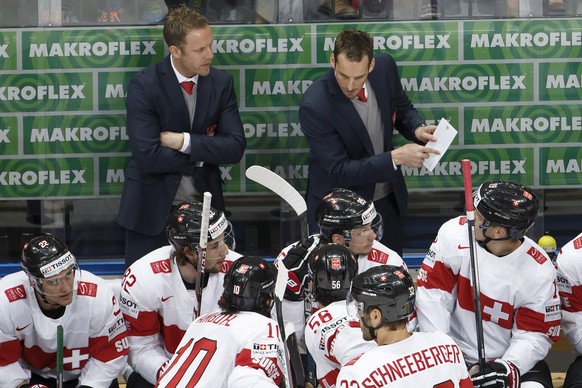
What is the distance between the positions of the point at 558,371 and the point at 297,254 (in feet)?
5.07

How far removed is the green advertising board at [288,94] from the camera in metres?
6.22

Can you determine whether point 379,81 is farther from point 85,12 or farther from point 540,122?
point 85,12

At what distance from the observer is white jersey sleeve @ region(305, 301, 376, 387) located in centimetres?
429

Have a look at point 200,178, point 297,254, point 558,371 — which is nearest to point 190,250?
point 297,254

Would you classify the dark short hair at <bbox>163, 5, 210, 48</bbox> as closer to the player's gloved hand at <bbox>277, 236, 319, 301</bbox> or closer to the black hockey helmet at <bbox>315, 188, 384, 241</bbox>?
the black hockey helmet at <bbox>315, 188, 384, 241</bbox>

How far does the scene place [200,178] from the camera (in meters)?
5.88

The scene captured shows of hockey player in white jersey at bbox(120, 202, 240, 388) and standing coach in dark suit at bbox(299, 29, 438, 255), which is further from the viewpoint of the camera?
standing coach in dark suit at bbox(299, 29, 438, 255)

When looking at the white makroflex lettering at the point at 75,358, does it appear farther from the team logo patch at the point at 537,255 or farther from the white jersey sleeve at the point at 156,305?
the team logo patch at the point at 537,255

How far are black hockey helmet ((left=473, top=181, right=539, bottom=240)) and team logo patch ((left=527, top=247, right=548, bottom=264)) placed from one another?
80 mm

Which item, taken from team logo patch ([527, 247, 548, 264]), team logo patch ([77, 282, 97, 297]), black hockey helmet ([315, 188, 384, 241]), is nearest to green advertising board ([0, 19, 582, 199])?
black hockey helmet ([315, 188, 384, 241])

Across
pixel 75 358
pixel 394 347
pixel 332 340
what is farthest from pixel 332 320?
pixel 75 358

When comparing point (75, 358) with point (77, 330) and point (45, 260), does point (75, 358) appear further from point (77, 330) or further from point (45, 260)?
point (45, 260)

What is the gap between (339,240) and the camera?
5016mm

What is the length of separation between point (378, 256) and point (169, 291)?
0.80m
